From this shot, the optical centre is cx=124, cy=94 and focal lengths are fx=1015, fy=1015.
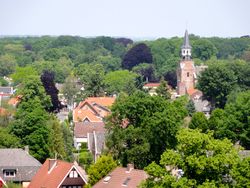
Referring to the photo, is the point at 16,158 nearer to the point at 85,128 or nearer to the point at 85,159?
the point at 85,159

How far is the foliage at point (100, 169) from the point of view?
5809 centimetres

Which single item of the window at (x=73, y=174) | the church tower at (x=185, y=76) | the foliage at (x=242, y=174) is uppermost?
the foliage at (x=242, y=174)

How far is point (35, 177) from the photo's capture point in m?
60.2

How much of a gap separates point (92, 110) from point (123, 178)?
62.5 meters

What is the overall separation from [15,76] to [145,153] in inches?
4504

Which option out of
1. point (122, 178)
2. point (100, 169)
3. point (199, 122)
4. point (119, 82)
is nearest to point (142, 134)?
point (100, 169)

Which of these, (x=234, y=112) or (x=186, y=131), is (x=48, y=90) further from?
(x=186, y=131)

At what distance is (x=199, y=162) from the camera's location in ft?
137

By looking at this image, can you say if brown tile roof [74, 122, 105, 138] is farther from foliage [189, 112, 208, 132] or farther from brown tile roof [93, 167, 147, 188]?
brown tile roof [93, 167, 147, 188]

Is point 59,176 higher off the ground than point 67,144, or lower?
higher

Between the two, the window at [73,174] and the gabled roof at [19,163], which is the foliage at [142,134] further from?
the window at [73,174]

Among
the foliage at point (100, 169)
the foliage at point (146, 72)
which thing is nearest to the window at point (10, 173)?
the foliage at point (100, 169)

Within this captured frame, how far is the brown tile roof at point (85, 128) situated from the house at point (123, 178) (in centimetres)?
3838

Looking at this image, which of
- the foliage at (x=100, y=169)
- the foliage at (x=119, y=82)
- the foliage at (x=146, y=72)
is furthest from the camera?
the foliage at (x=146, y=72)
